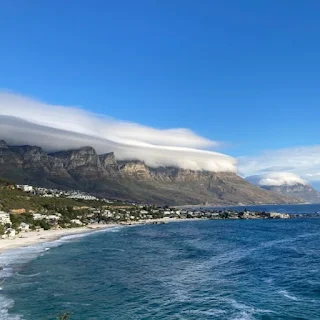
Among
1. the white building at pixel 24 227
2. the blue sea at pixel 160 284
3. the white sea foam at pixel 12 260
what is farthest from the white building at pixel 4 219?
the blue sea at pixel 160 284

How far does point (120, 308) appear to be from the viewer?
169ft

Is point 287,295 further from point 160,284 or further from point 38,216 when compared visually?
point 38,216

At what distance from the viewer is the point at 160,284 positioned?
65.6 m

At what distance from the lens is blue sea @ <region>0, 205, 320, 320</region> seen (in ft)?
163

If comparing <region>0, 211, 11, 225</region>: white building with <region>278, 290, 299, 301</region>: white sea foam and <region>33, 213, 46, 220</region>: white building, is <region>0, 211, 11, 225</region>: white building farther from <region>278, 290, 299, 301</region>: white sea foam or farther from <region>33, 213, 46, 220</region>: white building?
<region>278, 290, 299, 301</region>: white sea foam

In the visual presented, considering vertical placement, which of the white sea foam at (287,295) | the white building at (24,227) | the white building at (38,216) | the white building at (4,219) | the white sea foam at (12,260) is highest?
the white sea foam at (287,295)

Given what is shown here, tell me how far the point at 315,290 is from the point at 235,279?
45.5ft

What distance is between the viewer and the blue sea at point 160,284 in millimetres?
49719

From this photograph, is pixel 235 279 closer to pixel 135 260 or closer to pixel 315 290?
pixel 315 290

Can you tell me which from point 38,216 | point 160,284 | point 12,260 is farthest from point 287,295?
point 38,216

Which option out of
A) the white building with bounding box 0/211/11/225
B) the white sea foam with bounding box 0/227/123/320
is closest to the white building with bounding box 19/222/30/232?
the white building with bounding box 0/211/11/225

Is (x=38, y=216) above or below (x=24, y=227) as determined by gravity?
above

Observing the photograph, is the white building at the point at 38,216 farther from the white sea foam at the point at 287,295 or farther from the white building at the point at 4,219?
the white sea foam at the point at 287,295

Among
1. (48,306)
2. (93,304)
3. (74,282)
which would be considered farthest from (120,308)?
(74,282)
